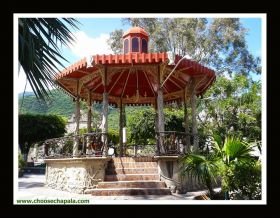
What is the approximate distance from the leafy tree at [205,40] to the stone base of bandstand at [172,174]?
1548 centimetres

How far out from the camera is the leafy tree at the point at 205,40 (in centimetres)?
2395

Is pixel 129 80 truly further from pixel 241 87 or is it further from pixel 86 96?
pixel 241 87

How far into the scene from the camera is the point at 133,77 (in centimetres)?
1462

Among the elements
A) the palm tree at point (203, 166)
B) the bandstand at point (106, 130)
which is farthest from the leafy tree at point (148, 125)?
the palm tree at point (203, 166)

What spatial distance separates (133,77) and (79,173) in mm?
5965

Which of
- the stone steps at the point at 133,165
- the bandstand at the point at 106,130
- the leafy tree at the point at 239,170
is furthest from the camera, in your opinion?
the stone steps at the point at 133,165

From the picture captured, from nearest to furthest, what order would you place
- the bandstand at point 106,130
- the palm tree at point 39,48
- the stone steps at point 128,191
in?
1. the palm tree at point 39,48
2. the stone steps at point 128,191
3. the bandstand at point 106,130

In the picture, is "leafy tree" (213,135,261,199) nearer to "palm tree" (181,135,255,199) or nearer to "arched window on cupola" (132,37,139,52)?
"palm tree" (181,135,255,199)

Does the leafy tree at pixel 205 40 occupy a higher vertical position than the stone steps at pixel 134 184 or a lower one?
higher

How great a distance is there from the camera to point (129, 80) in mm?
14828

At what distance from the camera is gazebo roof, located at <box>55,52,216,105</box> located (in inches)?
388

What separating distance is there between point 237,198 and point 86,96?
9.31m

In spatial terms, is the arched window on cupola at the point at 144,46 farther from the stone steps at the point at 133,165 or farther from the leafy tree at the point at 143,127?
the leafy tree at the point at 143,127

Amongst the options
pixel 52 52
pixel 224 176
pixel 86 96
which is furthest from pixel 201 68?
pixel 52 52
